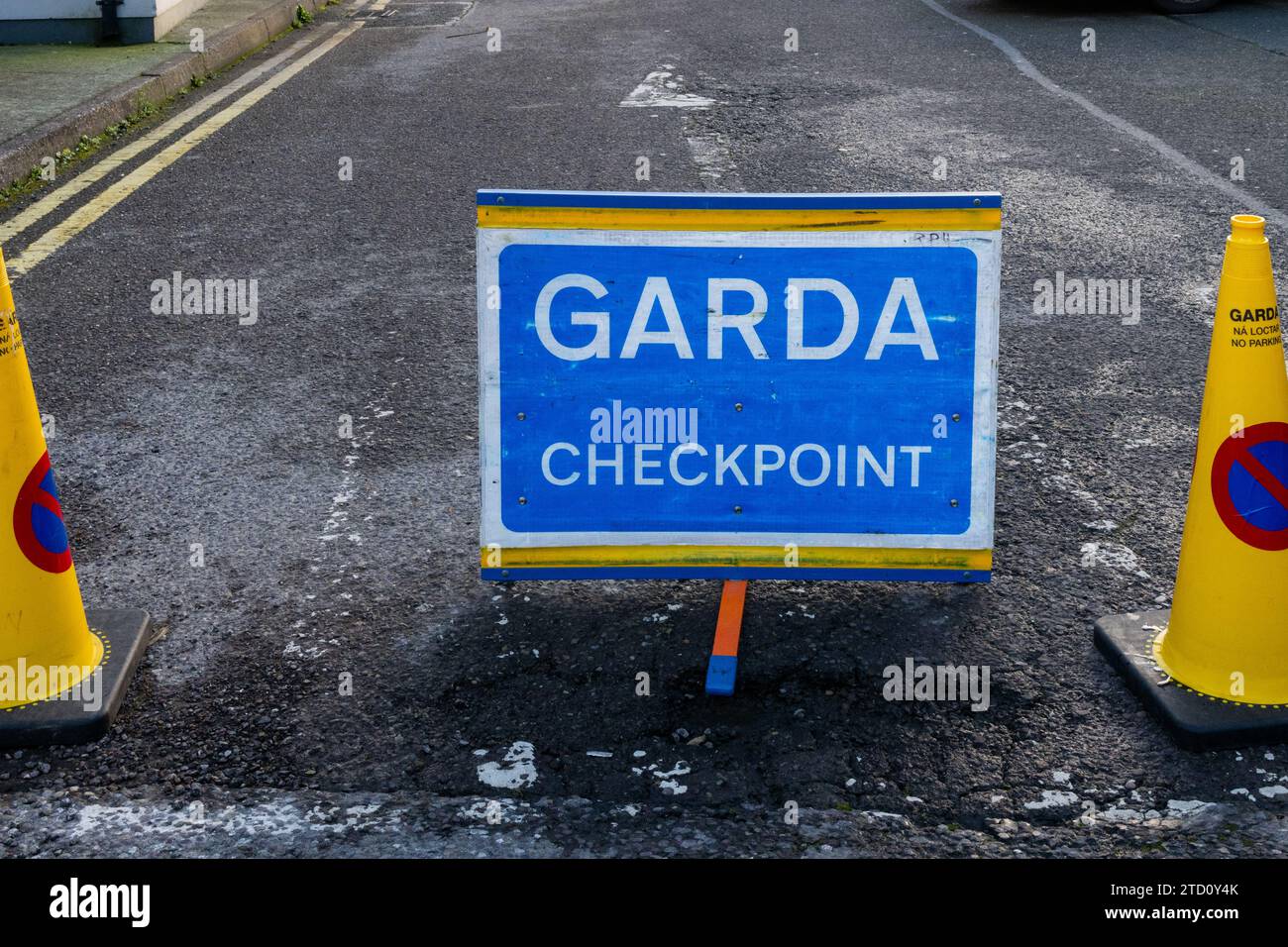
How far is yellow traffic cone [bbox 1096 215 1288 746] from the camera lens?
11.0 ft

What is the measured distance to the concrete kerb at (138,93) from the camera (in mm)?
8320

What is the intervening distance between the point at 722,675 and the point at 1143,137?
645 cm

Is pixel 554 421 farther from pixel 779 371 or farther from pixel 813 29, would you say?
pixel 813 29

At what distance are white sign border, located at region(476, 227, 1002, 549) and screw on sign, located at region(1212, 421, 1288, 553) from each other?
0.60 metres

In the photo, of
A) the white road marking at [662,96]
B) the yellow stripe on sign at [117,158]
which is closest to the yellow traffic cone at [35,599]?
the yellow stripe on sign at [117,158]

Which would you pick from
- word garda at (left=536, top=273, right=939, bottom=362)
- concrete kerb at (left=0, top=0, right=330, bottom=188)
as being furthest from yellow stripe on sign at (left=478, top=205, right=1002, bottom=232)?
concrete kerb at (left=0, top=0, right=330, bottom=188)

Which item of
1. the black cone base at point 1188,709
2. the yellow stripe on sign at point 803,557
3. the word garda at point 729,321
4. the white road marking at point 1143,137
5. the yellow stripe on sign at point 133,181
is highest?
the word garda at point 729,321

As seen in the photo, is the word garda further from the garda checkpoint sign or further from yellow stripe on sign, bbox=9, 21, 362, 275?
yellow stripe on sign, bbox=9, 21, 362, 275

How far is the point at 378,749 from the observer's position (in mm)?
3311

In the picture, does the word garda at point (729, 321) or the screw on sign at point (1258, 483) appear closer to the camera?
the screw on sign at point (1258, 483)

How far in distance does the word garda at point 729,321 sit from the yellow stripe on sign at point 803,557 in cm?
49

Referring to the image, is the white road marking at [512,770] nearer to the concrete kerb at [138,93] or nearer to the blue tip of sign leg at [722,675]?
the blue tip of sign leg at [722,675]

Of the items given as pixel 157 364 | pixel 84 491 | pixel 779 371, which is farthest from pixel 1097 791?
pixel 157 364
